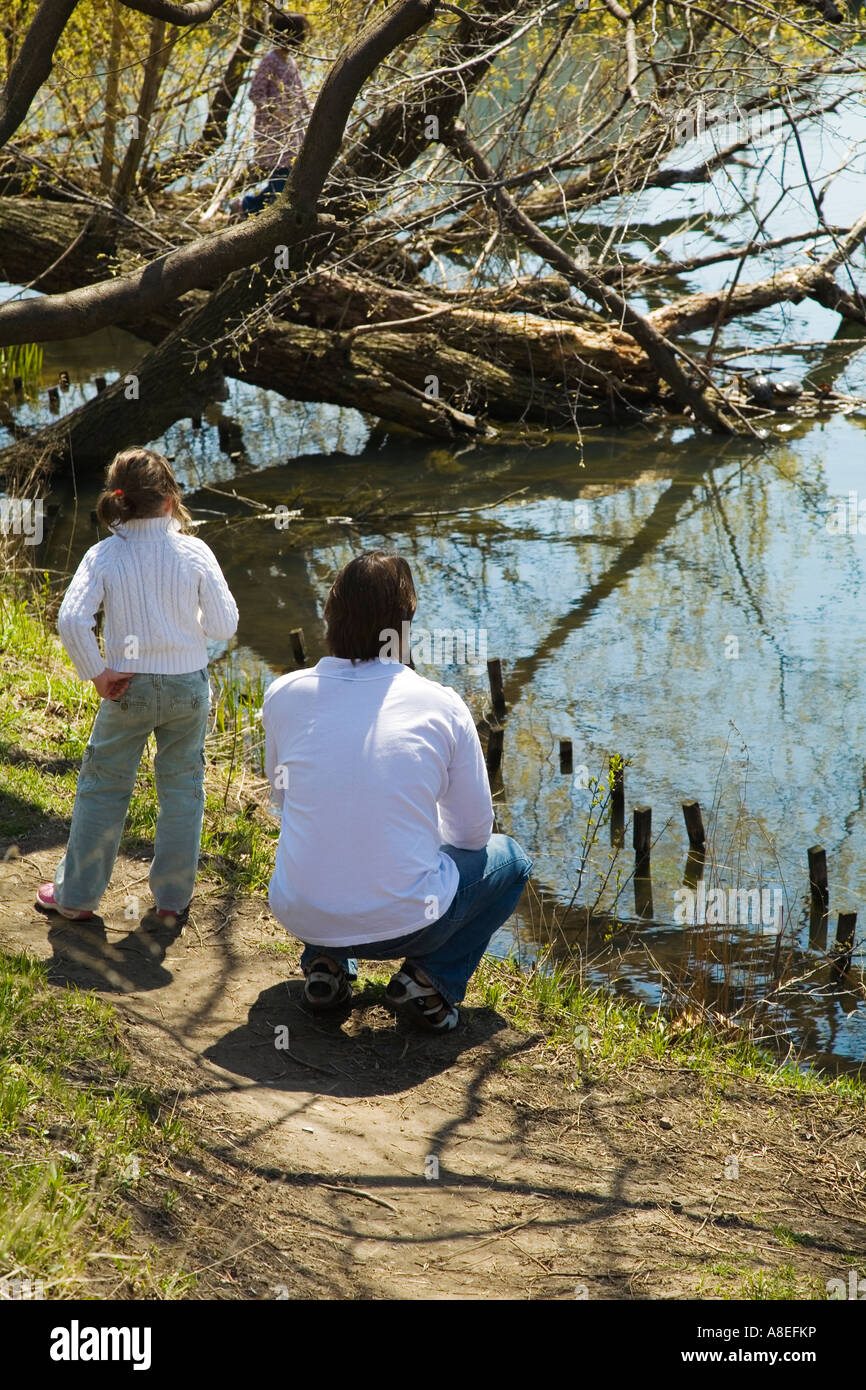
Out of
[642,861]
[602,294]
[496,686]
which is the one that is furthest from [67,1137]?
[602,294]

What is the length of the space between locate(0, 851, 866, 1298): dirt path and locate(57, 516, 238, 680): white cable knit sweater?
1.02m

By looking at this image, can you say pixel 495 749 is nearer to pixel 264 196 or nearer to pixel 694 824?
pixel 694 824

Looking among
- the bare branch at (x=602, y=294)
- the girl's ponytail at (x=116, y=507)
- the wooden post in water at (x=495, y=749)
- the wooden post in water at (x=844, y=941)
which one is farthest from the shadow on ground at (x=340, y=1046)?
the bare branch at (x=602, y=294)

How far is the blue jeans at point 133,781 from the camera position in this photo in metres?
4.36

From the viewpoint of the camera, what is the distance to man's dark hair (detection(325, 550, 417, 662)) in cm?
385

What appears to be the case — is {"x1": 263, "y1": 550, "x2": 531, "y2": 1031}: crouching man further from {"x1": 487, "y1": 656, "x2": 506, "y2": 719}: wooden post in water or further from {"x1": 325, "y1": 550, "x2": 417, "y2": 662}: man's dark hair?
{"x1": 487, "y1": 656, "x2": 506, "y2": 719}: wooden post in water

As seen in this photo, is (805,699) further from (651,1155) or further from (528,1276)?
(528,1276)

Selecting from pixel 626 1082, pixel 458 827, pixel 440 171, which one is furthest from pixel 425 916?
pixel 440 171

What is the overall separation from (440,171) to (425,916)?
365 inches

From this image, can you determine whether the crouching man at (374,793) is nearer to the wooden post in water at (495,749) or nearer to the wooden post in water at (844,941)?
the wooden post in water at (844,941)

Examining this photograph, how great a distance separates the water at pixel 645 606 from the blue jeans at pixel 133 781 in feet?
6.46

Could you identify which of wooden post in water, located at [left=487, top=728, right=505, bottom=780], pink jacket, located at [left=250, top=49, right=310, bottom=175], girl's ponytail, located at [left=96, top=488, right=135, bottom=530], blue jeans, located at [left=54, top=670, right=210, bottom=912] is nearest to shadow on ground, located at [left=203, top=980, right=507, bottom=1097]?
blue jeans, located at [left=54, top=670, right=210, bottom=912]
